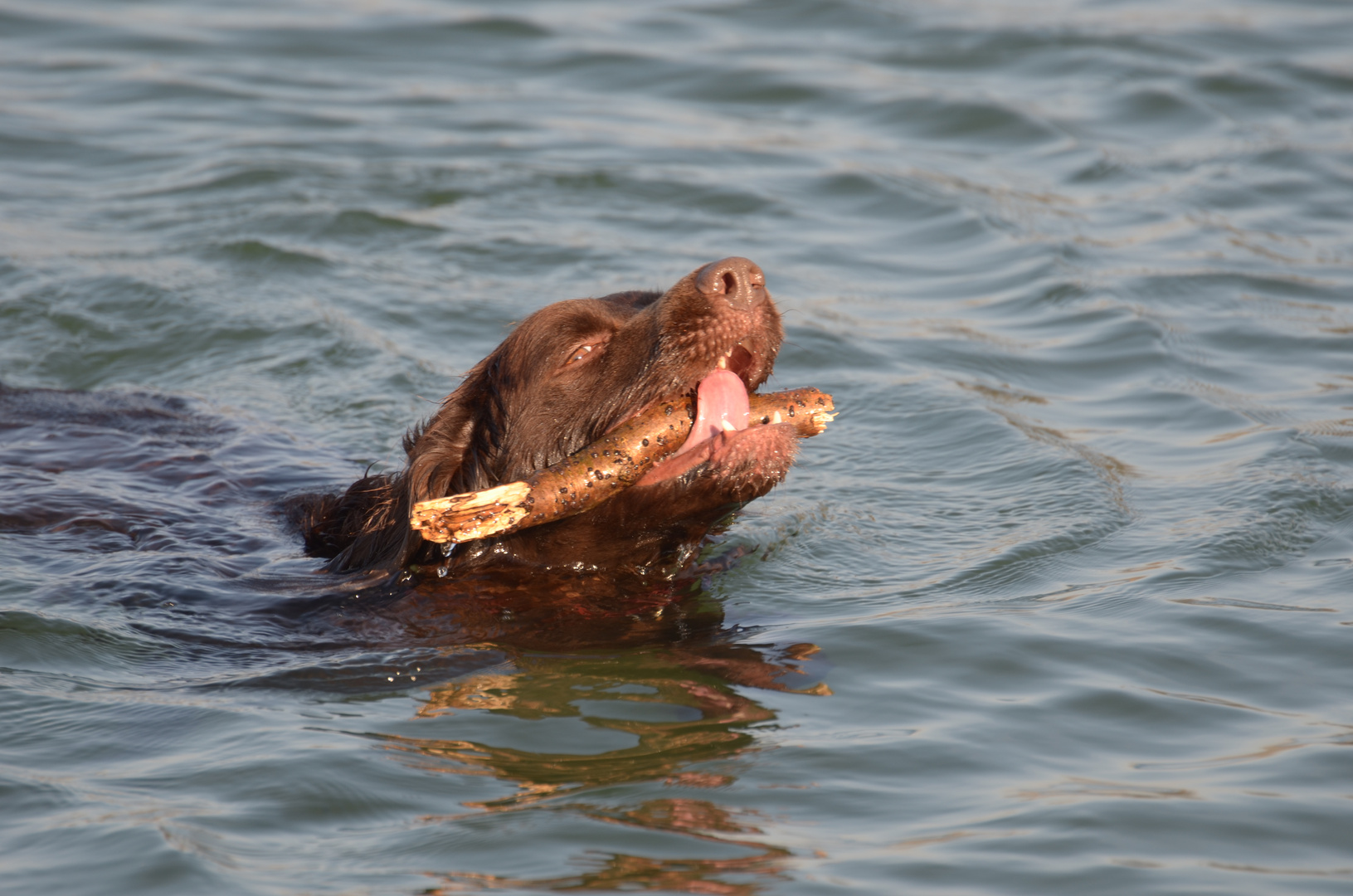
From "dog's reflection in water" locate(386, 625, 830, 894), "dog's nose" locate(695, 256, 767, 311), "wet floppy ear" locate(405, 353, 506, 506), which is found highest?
"dog's nose" locate(695, 256, 767, 311)

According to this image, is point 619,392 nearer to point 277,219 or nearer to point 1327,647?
point 1327,647

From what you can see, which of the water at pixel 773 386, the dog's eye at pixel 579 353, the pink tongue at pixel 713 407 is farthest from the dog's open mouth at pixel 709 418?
the water at pixel 773 386

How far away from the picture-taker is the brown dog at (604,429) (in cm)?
505

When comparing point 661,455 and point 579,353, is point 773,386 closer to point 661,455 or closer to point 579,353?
point 579,353

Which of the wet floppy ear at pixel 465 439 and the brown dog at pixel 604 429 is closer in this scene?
the brown dog at pixel 604 429

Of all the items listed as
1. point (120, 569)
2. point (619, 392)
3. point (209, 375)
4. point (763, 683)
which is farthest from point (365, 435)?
point (763, 683)

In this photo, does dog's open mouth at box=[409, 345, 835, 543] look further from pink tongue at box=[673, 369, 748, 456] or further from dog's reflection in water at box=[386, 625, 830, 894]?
dog's reflection in water at box=[386, 625, 830, 894]

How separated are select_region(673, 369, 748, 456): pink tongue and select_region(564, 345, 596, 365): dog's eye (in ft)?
1.60

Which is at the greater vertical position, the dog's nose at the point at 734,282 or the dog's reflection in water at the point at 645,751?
the dog's nose at the point at 734,282

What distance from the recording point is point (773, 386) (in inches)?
332

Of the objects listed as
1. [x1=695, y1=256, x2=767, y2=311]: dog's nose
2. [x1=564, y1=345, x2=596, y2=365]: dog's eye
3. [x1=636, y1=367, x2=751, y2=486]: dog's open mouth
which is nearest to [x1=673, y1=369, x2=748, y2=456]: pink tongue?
[x1=636, y1=367, x2=751, y2=486]: dog's open mouth

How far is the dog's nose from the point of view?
5.00 m

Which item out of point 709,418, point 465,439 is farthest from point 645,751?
point 465,439

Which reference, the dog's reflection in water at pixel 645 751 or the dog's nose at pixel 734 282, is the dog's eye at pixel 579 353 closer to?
the dog's nose at pixel 734 282
